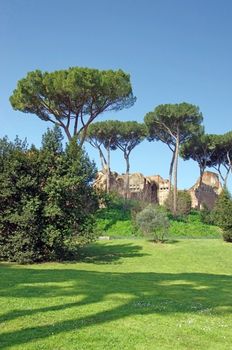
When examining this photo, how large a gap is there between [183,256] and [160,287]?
10.7m

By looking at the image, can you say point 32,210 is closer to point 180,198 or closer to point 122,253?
→ point 122,253

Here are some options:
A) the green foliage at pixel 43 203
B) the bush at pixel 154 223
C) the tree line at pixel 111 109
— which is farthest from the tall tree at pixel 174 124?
the green foliage at pixel 43 203

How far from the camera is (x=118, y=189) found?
48.1 m

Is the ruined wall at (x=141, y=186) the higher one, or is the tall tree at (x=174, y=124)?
the tall tree at (x=174, y=124)

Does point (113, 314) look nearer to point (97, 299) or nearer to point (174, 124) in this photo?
point (97, 299)

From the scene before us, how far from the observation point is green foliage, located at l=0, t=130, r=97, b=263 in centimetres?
1822

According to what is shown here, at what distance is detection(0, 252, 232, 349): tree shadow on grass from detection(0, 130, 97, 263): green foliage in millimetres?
8053

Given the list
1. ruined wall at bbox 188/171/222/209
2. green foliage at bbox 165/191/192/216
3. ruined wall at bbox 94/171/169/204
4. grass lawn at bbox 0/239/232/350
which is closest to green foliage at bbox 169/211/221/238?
green foliage at bbox 165/191/192/216

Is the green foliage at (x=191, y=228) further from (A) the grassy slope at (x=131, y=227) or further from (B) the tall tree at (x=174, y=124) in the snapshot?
(B) the tall tree at (x=174, y=124)

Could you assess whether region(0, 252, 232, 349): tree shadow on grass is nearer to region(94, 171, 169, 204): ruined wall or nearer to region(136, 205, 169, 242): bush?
region(136, 205, 169, 242): bush

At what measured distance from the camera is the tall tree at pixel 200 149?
143ft

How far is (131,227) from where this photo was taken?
3262 cm

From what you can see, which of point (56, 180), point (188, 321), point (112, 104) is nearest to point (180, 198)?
point (112, 104)

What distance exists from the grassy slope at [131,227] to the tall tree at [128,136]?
780cm
